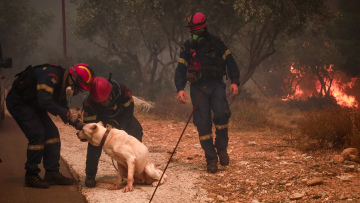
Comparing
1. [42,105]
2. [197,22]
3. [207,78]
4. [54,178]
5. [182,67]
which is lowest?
[54,178]

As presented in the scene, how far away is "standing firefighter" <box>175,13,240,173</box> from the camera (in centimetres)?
587

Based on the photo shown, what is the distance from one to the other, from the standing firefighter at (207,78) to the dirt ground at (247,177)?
53 centimetres

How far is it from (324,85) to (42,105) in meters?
18.9

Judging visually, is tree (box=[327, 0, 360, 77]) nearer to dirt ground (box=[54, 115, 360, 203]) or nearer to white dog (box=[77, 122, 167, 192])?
dirt ground (box=[54, 115, 360, 203])

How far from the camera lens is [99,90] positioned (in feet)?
16.4

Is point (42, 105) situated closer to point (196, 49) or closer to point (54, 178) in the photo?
point (54, 178)

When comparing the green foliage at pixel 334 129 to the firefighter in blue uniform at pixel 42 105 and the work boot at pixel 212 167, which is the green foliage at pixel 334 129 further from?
the firefighter in blue uniform at pixel 42 105

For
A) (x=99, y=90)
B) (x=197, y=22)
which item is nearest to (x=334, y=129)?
(x=197, y=22)

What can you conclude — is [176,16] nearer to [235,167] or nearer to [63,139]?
[63,139]

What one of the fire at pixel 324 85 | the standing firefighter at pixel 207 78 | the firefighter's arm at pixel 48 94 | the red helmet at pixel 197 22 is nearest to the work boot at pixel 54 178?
the firefighter's arm at pixel 48 94

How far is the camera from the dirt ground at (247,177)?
4570 millimetres

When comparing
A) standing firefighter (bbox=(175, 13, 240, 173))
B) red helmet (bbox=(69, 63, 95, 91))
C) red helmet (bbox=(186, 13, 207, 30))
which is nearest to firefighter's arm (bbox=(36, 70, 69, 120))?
red helmet (bbox=(69, 63, 95, 91))

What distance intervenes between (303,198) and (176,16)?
11284 millimetres

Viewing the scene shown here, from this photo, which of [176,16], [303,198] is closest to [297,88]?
[176,16]
